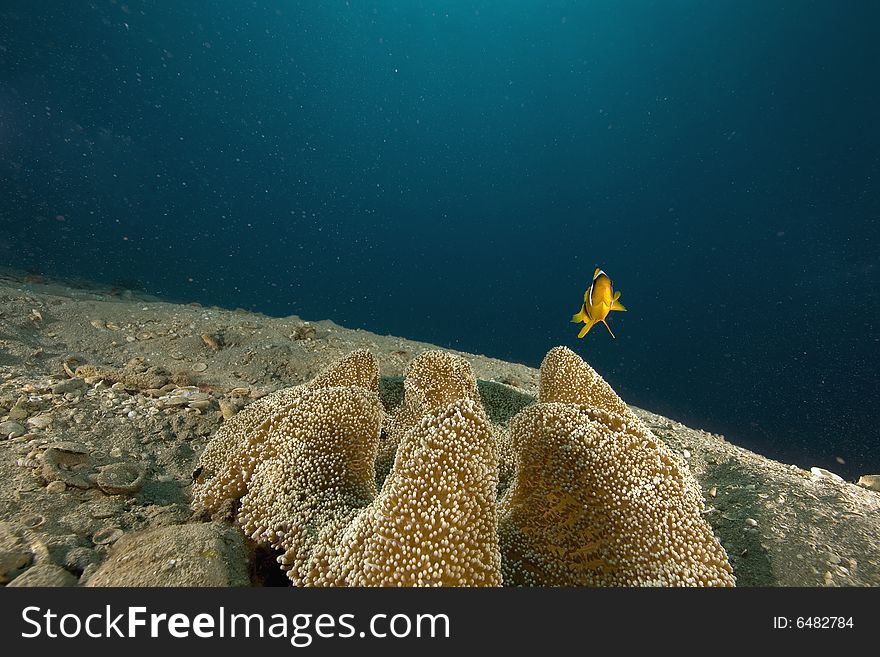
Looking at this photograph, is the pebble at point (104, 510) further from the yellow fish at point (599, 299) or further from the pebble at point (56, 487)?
the yellow fish at point (599, 299)

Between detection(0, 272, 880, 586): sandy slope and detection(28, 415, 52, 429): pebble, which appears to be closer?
detection(0, 272, 880, 586): sandy slope

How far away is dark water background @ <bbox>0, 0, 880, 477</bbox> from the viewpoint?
28.4 m

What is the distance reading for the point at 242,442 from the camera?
198 centimetres

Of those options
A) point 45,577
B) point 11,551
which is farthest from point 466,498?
point 11,551

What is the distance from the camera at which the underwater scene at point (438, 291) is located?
4.98ft

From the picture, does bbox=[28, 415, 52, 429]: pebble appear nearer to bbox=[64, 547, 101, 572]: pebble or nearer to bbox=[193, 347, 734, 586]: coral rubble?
bbox=[193, 347, 734, 586]: coral rubble

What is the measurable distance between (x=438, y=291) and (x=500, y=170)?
2795 cm

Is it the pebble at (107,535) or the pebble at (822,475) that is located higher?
the pebble at (822,475)

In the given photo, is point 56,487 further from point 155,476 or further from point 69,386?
point 69,386

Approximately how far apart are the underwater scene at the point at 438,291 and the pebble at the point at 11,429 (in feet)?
0.21

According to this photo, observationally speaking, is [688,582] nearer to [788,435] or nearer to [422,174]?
[788,435]

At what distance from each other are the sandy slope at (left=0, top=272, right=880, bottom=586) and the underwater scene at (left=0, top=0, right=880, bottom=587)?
0.06 feet

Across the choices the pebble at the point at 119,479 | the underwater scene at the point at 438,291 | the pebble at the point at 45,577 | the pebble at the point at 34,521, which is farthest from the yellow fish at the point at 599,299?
the pebble at the point at 34,521

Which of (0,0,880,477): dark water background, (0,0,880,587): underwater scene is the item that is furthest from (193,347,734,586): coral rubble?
(0,0,880,477): dark water background
